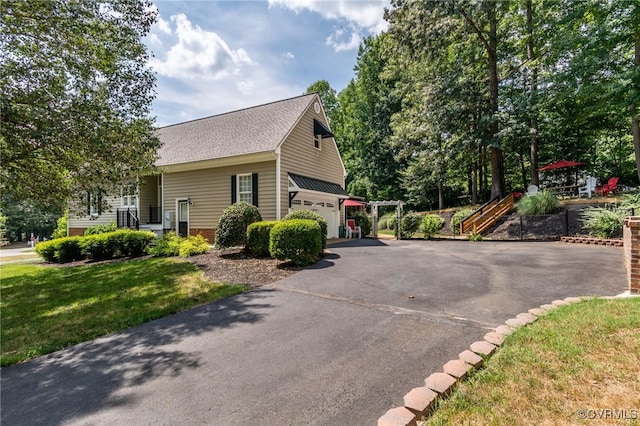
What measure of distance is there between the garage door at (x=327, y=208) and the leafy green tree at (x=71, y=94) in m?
7.21

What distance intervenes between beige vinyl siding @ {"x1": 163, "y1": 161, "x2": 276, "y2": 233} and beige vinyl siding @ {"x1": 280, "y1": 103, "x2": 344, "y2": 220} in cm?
57

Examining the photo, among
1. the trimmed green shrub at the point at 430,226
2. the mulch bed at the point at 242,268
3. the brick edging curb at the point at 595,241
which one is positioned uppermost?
the trimmed green shrub at the point at 430,226

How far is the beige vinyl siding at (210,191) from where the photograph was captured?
1270 centimetres

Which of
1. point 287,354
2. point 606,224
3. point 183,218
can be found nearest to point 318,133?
point 183,218

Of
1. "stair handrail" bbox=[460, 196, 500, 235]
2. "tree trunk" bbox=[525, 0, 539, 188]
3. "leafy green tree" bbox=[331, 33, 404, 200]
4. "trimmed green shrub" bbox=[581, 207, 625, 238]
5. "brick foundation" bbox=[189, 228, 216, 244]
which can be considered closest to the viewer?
"trimmed green shrub" bbox=[581, 207, 625, 238]

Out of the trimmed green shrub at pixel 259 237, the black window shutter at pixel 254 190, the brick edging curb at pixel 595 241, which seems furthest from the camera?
the black window shutter at pixel 254 190

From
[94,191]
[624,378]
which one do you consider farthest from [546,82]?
[94,191]

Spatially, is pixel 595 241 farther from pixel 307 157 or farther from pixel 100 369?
pixel 100 369

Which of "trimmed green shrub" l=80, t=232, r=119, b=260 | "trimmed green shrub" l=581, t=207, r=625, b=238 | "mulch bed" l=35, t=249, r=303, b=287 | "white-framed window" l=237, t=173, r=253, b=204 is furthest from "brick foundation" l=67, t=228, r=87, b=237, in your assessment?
"trimmed green shrub" l=581, t=207, r=625, b=238

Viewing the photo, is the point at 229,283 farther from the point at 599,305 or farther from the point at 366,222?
the point at 366,222

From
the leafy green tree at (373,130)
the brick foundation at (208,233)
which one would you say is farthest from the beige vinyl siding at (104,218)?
the leafy green tree at (373,130)

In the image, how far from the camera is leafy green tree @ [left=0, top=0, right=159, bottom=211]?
234 inches

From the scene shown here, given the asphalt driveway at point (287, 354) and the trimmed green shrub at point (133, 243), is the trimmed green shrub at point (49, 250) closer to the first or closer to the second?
the trimmed green shrub at point (133, 243)

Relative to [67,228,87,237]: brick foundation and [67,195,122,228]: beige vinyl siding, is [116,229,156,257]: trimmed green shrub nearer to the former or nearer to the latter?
[67,195,122,228]: beige vinyl siding
